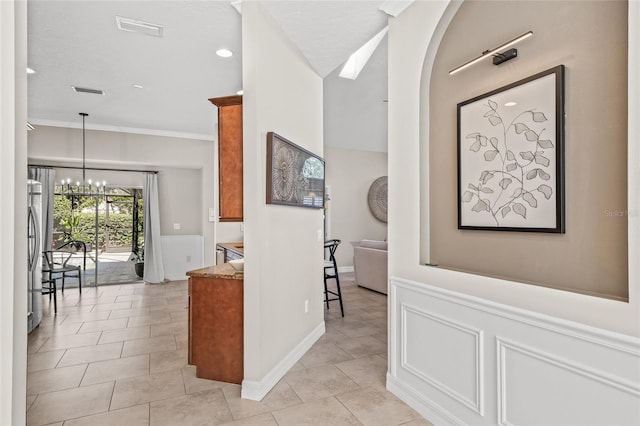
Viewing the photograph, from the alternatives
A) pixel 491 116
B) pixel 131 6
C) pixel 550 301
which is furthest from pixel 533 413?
pixel 131 6

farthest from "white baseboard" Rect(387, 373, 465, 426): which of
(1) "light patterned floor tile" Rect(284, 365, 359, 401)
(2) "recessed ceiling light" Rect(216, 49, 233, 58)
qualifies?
(2) "recessed ceiling light" Rect(216, 49, 233, 58)

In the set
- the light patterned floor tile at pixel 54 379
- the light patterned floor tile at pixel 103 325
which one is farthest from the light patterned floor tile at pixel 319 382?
the light patterned floor tile at pixel 103 325

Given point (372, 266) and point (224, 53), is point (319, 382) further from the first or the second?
point (372, 266)

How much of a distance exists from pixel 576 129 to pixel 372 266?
14.5 ft

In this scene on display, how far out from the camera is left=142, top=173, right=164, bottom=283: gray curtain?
661 centimetres

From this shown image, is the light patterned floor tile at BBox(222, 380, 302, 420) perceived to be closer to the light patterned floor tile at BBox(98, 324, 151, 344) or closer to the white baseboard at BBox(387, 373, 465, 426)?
the white baseboard at BBox(387, 373, 465, 426)

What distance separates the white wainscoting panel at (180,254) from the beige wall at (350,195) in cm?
282

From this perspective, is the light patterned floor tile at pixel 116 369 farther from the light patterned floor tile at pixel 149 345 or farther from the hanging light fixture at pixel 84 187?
the hanging light fixture at pixel 84 187

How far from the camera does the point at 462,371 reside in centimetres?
198

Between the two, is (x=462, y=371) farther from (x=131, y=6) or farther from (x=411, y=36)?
(x=131, y=6)

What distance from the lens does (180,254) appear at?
6.98 meters

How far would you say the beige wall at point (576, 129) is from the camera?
1422 mm

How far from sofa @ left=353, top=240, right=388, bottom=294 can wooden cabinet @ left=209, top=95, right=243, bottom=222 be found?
3.30 metres

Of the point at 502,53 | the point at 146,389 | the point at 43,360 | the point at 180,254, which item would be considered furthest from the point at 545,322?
the point at 180,254
